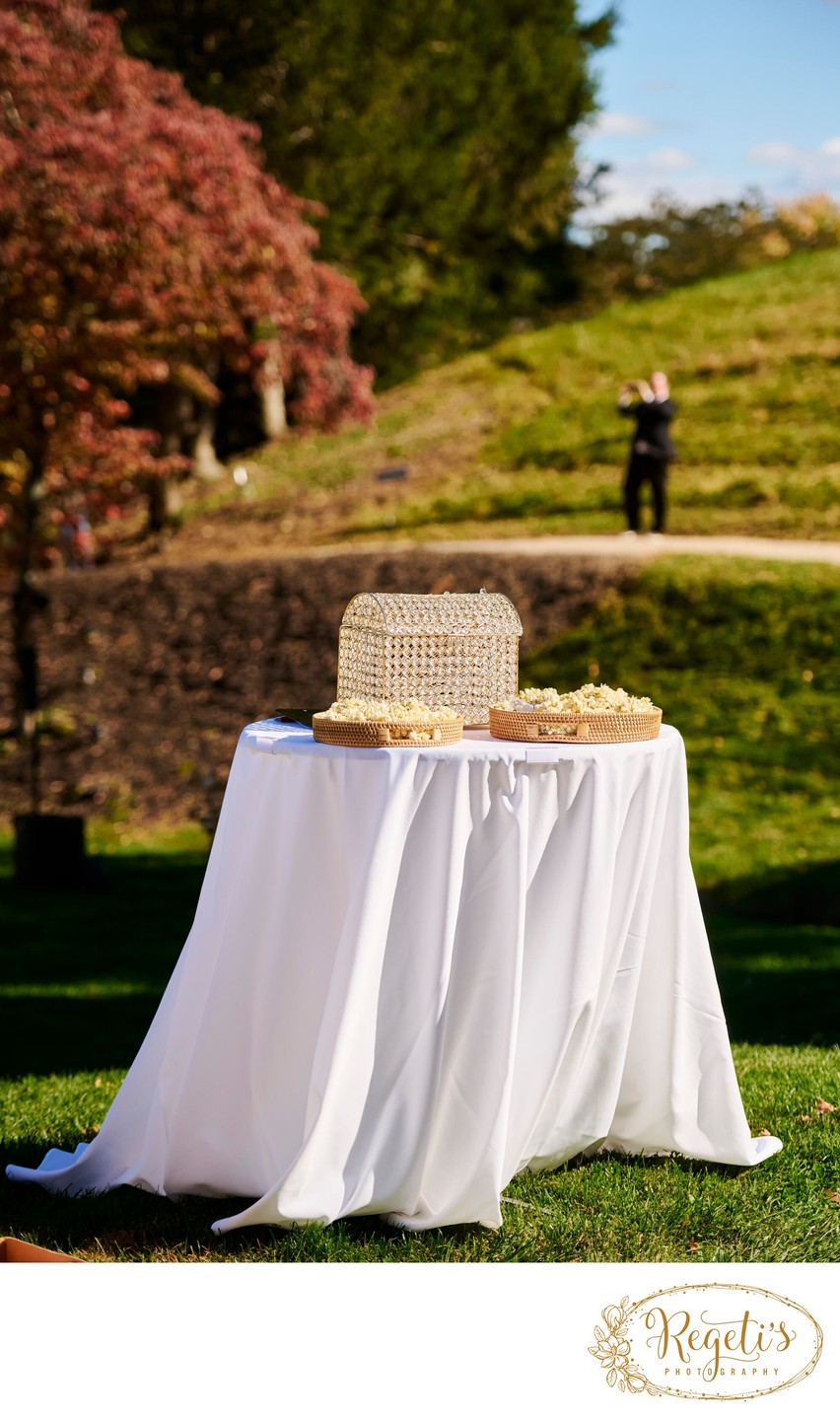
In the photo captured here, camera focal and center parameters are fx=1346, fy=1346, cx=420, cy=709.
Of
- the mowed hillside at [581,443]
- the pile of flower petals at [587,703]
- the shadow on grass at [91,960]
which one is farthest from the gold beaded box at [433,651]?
the mowed hillside at [581,443]

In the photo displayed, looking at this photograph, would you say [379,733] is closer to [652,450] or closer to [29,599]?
[29,599]

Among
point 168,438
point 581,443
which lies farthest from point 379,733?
point 168,438

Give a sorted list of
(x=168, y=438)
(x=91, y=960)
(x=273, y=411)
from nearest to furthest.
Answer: (x=91, y=960), (x=168, y=438), (x=273, y=411)

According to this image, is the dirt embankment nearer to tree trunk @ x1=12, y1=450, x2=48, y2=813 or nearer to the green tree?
tree trunk @ x1=12, y1=450, x2=48, y2=813

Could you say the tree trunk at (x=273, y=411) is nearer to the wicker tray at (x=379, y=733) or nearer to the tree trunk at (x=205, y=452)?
the tree trunk at (x=205, y=452)

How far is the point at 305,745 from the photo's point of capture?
3.31 meters

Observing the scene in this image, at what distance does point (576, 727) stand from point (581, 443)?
53.4 ft

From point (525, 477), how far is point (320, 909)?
606 inches

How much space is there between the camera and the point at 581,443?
19.1 meters

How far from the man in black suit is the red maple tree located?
182 inches
